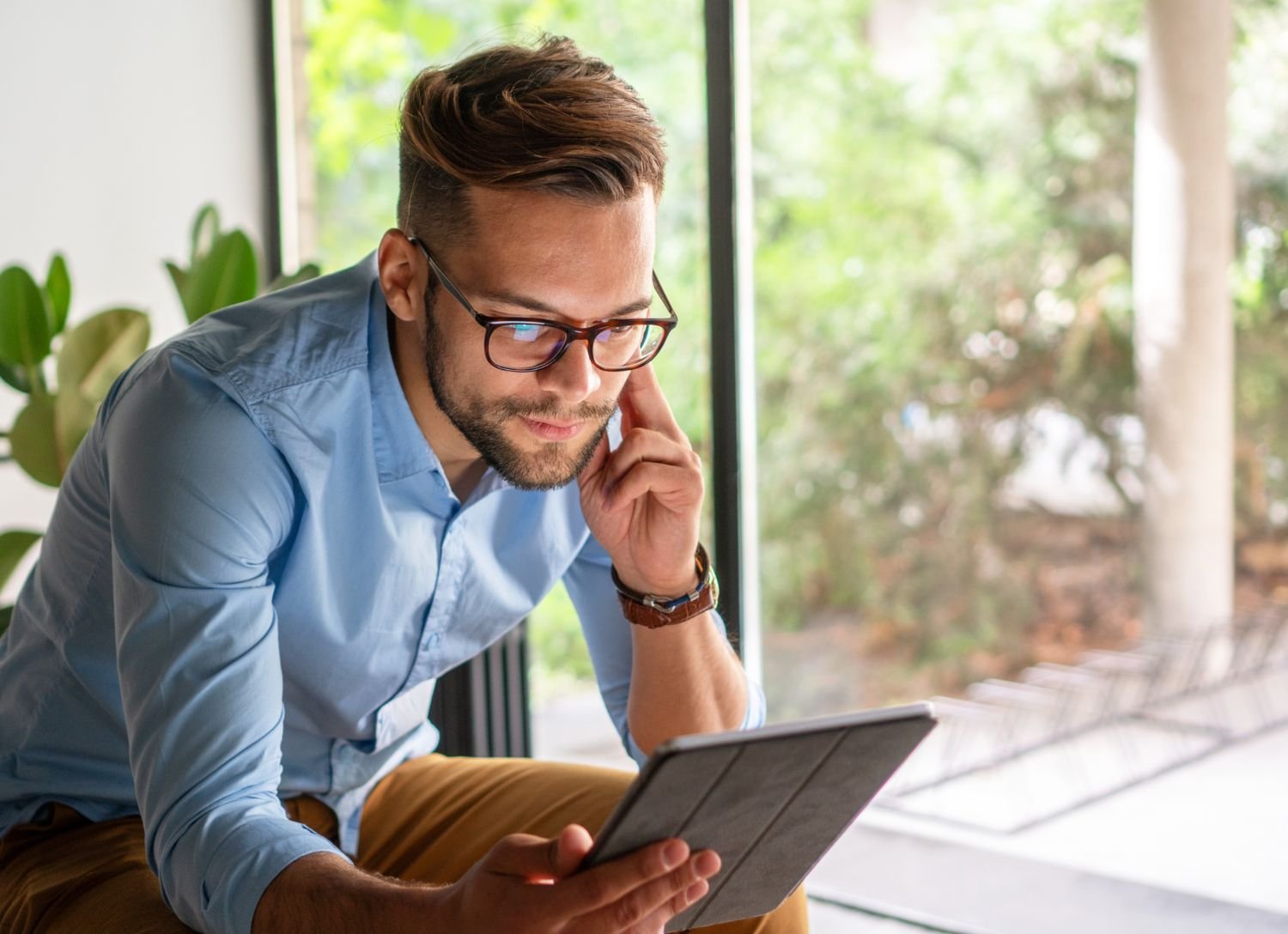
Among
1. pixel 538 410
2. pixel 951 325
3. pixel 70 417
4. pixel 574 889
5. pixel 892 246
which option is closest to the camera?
pixel 574 889

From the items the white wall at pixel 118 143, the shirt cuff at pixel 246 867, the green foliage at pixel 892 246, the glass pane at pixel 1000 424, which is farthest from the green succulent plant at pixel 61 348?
the shirt cuff at pixel 246 867

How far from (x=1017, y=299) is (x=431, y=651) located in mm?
1871

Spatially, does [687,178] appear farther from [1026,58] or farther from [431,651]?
[431,651]

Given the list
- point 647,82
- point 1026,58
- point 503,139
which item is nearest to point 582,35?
point 647,82

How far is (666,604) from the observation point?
157 centimetres

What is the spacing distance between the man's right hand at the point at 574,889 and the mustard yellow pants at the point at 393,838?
0.40 m

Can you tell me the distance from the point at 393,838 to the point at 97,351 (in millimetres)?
1185

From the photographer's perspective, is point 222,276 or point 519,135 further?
point 222,276

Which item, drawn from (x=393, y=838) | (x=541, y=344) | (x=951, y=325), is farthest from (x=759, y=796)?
(x=951, y=325)

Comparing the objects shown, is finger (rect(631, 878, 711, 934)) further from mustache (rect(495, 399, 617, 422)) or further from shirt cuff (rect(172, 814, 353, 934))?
mustache (rect(495, 399, 617, 422))

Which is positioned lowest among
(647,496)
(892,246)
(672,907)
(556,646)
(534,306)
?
(556,646)

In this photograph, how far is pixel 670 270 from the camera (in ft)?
9.35

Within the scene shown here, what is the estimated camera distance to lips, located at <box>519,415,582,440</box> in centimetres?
141

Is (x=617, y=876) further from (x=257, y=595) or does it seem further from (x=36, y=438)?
(x=36, y=438)
